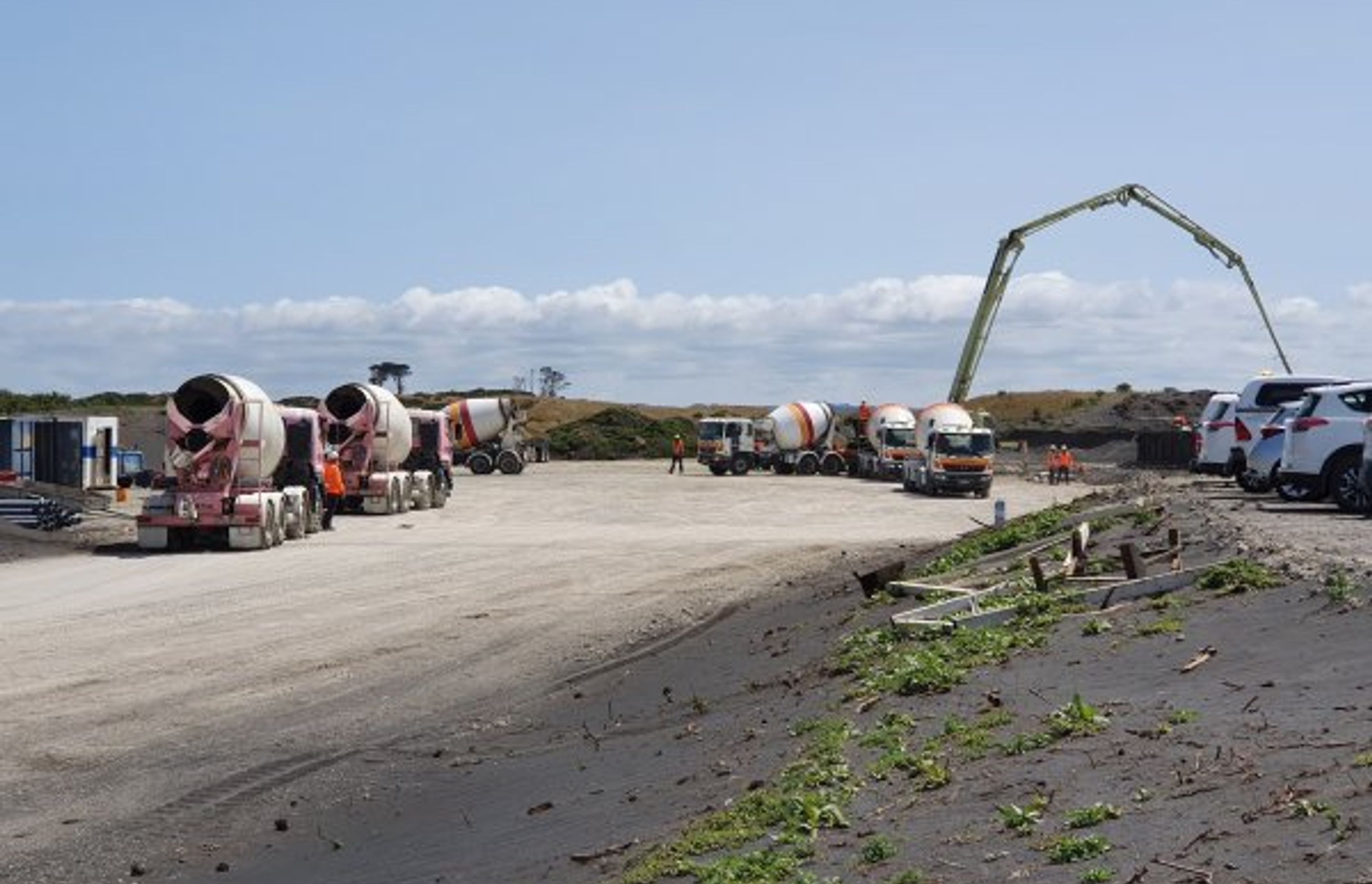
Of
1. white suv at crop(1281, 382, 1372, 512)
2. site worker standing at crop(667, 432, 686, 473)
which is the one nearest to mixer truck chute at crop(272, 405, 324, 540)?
white suv at crop(1281, 382, 1372, 512)

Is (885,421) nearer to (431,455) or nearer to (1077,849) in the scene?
(431,455)

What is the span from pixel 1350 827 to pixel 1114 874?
3.15 ft

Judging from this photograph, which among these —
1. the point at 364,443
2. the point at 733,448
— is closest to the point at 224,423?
the point at 364,443

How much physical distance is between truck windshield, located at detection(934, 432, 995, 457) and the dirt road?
41.8 feet

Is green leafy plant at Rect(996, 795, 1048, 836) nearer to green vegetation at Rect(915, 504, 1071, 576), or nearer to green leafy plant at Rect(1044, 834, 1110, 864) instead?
green leafy plant at Rect(1044, 834, 1110, 864)

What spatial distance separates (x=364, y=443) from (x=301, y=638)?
28.8 meters

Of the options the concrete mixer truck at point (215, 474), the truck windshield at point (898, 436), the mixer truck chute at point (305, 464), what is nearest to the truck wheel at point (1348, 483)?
the concrete mixer truck at point (215, 474)

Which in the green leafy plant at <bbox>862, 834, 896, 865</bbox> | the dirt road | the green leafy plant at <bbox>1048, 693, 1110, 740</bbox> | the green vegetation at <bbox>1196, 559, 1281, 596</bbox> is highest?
the green vegetation at <bbox>1196, 559, 1281, 596</bbox>

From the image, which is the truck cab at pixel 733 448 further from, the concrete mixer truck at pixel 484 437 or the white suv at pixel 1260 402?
the white suv at pixel 1260 402

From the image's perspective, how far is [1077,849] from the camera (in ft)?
26.7

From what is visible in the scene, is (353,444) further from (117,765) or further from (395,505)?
(117,765)

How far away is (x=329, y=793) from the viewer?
46.2ft

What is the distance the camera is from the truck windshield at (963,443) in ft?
204

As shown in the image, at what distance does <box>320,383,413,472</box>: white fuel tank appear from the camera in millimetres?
51688
